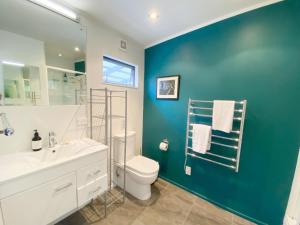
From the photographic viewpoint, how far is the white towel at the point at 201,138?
1.67m

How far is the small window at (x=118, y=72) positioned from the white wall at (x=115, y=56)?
0.11 metres

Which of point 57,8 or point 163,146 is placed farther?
point 163,146

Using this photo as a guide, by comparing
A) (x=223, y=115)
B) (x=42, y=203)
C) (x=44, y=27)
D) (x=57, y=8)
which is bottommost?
(x=42, y=203)

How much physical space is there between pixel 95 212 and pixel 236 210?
1723 millimetres

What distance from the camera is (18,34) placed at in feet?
3.98

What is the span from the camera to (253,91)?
4.86 ft

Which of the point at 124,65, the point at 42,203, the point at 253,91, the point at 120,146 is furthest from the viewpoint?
the point at 124,65

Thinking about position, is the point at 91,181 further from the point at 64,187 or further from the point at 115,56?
the point at 115,56

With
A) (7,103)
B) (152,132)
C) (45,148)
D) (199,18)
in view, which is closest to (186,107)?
(152,132)

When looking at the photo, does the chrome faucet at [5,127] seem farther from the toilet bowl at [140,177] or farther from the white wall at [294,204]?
the white wall at [294,204]

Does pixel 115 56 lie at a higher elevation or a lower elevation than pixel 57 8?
lower

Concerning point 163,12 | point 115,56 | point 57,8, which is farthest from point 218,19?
point 57,8

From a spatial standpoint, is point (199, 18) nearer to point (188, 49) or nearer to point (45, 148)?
point (188, 49)

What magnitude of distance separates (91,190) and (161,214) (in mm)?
919
